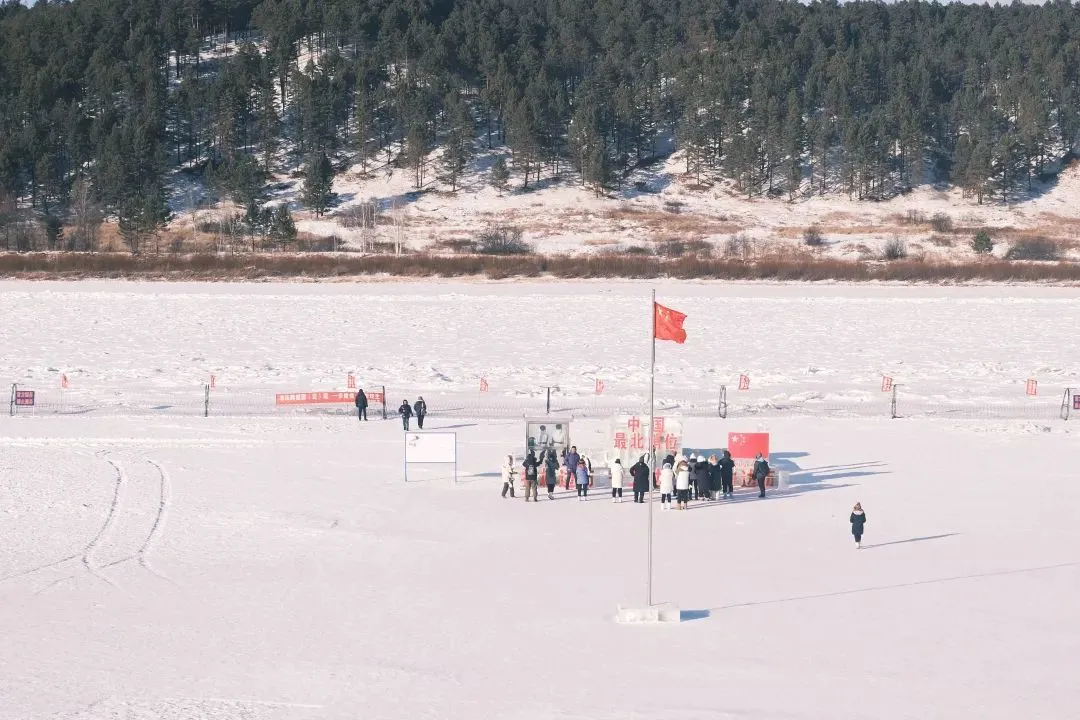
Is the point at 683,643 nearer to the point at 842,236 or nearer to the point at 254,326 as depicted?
the point at 254,326

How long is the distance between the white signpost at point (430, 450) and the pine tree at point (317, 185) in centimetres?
7181

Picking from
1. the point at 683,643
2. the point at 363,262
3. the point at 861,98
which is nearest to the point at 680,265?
the point at 363,262

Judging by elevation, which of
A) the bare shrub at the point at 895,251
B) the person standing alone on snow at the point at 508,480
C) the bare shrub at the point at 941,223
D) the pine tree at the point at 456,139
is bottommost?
the person standing alone on snow at the point at 508,480

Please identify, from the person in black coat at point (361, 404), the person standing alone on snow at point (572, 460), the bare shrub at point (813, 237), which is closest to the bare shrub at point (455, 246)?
the bare shrub at point (813, 237)

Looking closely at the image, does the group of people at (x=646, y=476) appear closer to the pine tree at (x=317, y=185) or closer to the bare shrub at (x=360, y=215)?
the bare shrub at (x=360, y=215)

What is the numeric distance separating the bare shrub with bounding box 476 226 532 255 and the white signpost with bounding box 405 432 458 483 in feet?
185

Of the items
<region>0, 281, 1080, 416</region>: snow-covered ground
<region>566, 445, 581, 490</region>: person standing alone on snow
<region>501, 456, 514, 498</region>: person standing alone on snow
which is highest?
<region>0, 281, 1080, 416</region>: snow-covered ground

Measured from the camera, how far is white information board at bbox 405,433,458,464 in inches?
958

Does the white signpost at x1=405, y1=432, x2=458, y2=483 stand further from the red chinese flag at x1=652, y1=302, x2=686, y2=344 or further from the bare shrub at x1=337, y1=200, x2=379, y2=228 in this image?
the bare shrub at x1=337, y1=200, x2=379, y2=228

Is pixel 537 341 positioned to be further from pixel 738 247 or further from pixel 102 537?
pixel 738 247

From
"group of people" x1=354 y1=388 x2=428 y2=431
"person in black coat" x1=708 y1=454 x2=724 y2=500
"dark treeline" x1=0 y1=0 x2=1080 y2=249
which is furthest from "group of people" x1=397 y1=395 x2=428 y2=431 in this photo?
"dark treeline" x1=0 y1=0 x2=1080 y2=249

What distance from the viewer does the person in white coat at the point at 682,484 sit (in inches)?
877

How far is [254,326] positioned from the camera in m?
48.8

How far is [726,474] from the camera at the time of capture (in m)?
23.7
